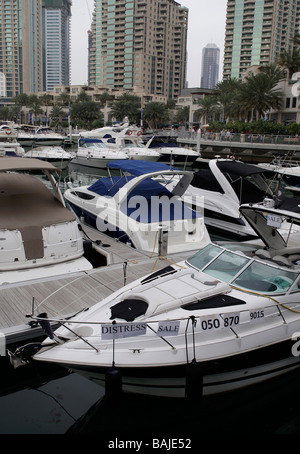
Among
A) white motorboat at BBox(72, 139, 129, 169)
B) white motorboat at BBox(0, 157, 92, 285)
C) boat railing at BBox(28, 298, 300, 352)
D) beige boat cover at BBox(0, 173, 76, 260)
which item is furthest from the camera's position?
white motorboat at BBox(72, 139, 129, 169)

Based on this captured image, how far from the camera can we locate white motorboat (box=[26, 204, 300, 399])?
5258 mm

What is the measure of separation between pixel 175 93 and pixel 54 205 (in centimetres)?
15086

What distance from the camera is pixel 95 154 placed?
33188 mm

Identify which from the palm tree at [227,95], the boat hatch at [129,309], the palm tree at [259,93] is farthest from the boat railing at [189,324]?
the palm tree at [227,95]

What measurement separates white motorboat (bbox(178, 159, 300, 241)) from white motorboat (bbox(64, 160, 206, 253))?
8.90 feet

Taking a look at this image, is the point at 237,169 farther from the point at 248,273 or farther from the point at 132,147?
the point at 132,147

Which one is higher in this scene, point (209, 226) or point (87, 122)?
point (87, 122)

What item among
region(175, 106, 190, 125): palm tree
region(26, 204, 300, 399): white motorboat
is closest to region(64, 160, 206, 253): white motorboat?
region(26, 204, 300, 399): white motorboat

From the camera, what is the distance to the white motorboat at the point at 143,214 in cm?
1055

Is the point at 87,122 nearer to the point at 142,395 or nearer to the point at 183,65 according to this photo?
the point at 183,65

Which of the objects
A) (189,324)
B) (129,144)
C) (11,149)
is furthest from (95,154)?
(189,324)

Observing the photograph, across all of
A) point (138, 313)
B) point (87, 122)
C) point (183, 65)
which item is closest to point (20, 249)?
point (138, 313)

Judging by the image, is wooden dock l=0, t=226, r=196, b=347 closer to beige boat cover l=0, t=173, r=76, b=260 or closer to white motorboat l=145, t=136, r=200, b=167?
beige boat cover l=0, t=173, r=76, b=260

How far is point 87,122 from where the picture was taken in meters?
93.1
